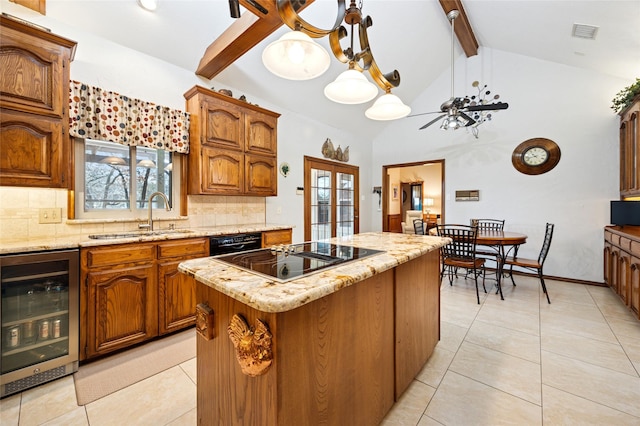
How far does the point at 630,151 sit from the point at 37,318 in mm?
5927

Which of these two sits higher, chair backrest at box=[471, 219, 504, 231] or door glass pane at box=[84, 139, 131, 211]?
door glass pane at box=[84, 139, 131, 211]

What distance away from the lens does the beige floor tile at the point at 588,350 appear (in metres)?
1.90

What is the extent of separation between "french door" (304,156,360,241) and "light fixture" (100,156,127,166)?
2.52 m

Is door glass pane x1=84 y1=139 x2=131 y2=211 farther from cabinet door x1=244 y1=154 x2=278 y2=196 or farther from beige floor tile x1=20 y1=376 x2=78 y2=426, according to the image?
beige floor tile x1=20 y1=376 x2=78 y2=426

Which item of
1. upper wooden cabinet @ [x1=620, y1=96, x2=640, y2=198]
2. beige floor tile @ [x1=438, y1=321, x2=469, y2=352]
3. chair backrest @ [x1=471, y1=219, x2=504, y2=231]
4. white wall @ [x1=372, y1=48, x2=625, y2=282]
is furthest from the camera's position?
chair backrest @ [x1=471, y1=219, x2=504, y2=231]

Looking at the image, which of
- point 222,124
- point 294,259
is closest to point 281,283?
point 294,259

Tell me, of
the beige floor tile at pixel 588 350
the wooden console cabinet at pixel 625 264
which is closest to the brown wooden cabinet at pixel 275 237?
the beige floor tile at pixel 588 350

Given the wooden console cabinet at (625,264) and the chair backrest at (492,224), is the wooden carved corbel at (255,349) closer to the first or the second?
the wooden console cabinet at (625,264)

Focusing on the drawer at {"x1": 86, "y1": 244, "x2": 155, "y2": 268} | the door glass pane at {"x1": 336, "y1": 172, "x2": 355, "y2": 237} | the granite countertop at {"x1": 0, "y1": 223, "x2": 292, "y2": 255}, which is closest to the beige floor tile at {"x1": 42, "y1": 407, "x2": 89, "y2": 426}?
the drawer at {"x1": 86, "y1": 244, "x2": 155, "y2": 268}

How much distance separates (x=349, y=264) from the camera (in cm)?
122

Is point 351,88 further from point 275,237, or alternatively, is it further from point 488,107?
point 488,107

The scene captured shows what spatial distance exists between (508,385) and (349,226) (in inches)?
155

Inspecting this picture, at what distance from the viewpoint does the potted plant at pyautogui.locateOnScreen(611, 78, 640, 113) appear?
2.87 m

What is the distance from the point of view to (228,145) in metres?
2.96
